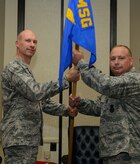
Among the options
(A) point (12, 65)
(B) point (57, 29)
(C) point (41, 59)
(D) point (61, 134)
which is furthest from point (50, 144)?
(A) point (12, 65)

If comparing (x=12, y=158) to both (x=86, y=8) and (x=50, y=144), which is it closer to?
(x=86, y=8)

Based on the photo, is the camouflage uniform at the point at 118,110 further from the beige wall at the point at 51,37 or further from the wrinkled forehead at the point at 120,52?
the beige wall at the point at 51,37

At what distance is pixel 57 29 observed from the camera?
3598 mm

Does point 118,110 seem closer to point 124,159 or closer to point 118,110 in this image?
point 118,110

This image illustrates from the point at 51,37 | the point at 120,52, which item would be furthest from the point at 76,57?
the point at 51,37

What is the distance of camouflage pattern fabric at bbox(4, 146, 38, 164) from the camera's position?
7.06 ft

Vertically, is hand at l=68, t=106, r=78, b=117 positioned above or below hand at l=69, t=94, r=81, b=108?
below

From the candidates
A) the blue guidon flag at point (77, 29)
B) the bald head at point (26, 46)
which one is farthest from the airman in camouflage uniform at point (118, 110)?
the bald head at point (26, 46)

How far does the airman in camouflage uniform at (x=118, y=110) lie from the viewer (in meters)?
2.05

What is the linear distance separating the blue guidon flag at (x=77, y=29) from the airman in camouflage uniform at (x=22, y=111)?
209mm

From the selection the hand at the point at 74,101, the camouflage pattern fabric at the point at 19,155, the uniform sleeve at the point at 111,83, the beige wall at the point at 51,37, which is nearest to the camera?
the uniform sleeve at the point at 111,83

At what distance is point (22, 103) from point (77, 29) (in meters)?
0.65

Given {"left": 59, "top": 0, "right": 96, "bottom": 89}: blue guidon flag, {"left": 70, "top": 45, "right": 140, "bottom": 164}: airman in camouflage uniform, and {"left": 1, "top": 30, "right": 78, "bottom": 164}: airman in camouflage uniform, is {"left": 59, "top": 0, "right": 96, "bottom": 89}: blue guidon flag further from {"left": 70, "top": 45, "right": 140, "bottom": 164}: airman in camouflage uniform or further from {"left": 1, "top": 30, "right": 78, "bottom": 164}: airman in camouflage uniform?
{"left": 1, "top": 30, "right": 78, "bottom": 164}: airman in camouflage uniform

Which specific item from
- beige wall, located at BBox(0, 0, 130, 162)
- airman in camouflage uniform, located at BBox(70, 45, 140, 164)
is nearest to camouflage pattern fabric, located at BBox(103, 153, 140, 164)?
airman in camouflage uniform, located at BBox(70, 45, 140, 164)
